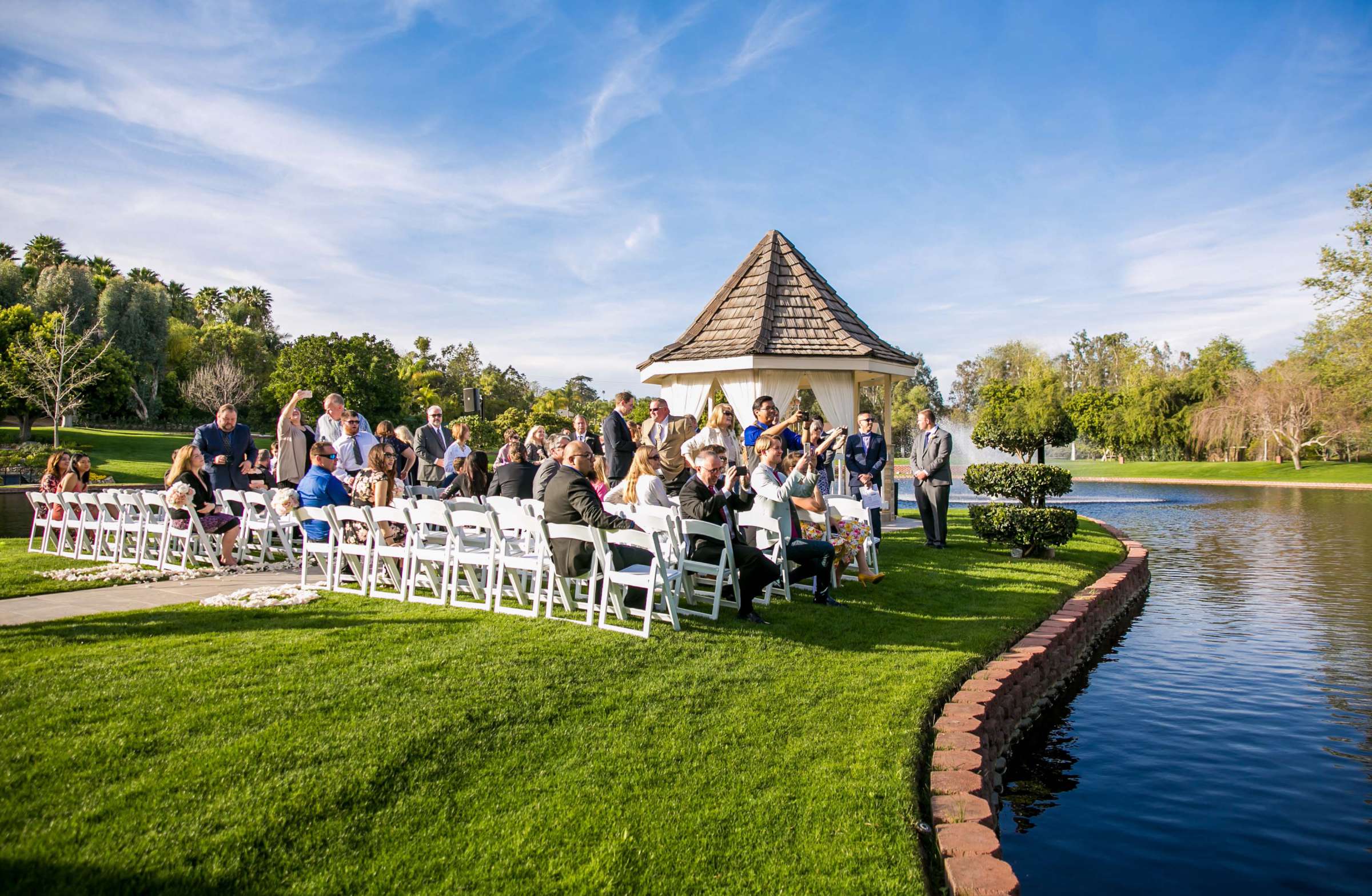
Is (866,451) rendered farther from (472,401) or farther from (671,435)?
(472,401)

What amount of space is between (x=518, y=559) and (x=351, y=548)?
1859mm

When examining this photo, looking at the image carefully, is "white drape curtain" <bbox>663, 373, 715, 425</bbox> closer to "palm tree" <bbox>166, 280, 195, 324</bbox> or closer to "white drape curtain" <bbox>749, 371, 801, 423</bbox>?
"white drape curtain" <bbox>749, 371, 801, 423</bbox>

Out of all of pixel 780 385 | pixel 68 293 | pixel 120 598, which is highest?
pixel 68 293

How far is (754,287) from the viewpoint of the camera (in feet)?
53.0

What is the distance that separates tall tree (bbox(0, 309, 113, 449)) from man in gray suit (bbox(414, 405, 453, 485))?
117 ft

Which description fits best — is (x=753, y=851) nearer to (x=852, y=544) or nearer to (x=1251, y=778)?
(x=1251, y=778)

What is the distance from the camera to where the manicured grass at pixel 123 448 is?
3466cm

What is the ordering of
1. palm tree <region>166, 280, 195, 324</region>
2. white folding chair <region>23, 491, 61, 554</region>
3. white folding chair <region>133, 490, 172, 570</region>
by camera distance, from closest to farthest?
1. white folding chair <region>133, 490, 172, 570</region>
2. white folding chair <region>23, 491, 61, 554</region>
3. palm tree <region>166, 280, 195, 324</region>

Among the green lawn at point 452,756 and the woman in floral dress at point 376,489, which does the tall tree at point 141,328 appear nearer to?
the woman in floral dress at point 376,489

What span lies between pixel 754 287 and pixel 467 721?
12759 mm

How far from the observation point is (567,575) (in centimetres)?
681

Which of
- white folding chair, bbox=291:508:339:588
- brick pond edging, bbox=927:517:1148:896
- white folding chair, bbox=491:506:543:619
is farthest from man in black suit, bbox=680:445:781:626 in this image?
white folding chair, bbox=291:508:339:588

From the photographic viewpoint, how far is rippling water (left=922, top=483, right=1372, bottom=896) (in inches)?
186

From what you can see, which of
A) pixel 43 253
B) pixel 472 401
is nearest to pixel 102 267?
pixel 43 253
